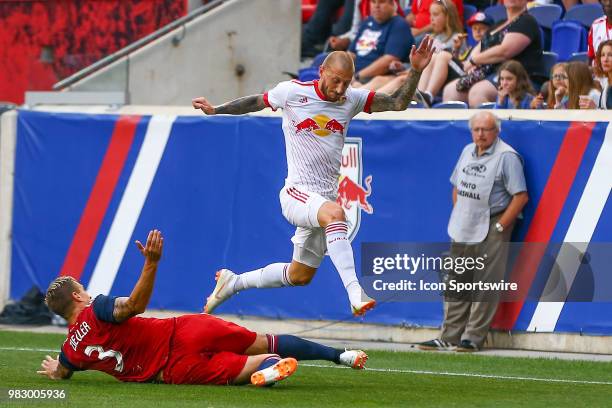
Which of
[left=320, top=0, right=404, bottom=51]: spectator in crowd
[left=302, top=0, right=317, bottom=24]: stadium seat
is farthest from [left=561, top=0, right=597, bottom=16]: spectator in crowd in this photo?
[left=302, top=0, right=317, bottom=24]: stadium seat

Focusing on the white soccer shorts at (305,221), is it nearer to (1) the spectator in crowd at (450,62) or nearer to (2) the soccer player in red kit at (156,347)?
(2) the soccer player in red kit at (156,347)

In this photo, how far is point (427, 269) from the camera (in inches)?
532

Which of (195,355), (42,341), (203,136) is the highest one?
(203,136)

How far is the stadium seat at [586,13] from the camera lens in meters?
15.1

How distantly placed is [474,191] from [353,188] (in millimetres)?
1552

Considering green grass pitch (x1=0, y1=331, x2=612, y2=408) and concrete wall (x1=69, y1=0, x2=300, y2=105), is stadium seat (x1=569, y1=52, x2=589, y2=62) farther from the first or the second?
concrete wall (x1=69, y1=0, x2=300, y2=105)

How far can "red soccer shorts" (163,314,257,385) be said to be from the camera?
9289 millimetres

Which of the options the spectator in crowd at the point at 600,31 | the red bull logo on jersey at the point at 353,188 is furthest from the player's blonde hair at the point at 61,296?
the spectator in crowd at the point at 600,31

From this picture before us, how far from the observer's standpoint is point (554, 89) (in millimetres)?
13508

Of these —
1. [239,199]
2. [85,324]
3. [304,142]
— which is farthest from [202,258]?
[85,324]

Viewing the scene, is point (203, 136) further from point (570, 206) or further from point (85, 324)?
point (85, 324)

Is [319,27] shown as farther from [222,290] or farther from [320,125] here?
[320,125]

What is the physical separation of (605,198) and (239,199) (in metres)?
4.03

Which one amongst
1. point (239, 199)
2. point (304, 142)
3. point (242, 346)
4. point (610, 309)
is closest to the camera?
point (242, 346)
